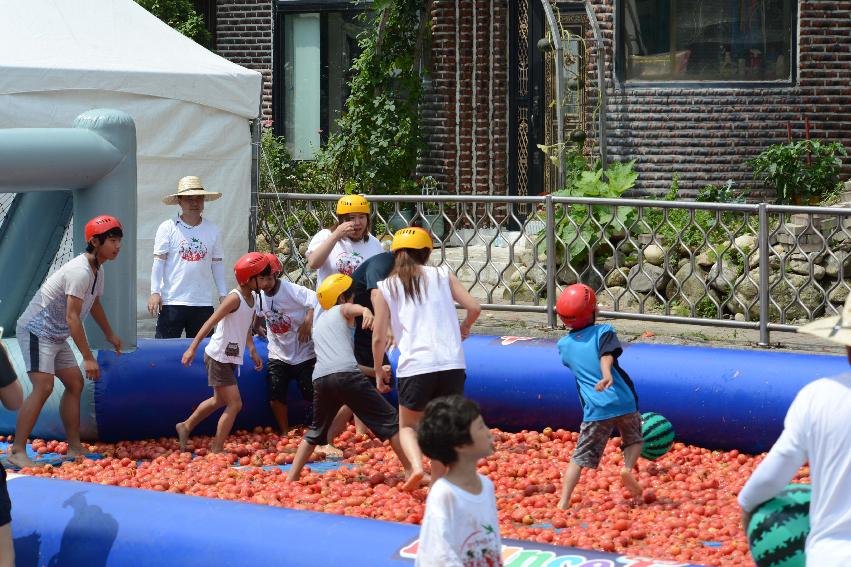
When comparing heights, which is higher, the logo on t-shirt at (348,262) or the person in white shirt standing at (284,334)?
the logo on t-shirt at (348,262)

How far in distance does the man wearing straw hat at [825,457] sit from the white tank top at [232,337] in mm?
5316

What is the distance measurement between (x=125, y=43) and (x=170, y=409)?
13.2 ft

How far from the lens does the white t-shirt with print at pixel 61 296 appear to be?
27.6 ft

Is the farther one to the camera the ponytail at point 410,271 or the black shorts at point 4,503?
the ponytail at point 410,271

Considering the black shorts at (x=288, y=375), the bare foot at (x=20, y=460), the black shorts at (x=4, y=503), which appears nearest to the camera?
the black shorts at (x=4, y=503)

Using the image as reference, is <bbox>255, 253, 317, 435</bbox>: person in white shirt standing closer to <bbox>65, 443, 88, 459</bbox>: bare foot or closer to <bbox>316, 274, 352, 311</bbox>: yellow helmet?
<bbox>316, 274, 352, 311</bbox>: yellow helmet

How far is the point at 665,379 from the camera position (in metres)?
9.34

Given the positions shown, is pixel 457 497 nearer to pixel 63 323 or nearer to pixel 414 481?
pixel 414 481

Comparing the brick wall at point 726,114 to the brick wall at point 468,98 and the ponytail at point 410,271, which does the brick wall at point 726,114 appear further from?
the ponytail at point 410,271

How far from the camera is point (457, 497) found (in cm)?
434

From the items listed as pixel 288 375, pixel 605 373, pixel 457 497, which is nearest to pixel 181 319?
pixel 288 375

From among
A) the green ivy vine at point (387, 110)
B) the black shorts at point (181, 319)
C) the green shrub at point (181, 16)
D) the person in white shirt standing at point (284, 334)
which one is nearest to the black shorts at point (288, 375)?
the person in white shirt standing at point (284, 334)

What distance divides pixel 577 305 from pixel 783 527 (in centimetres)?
320

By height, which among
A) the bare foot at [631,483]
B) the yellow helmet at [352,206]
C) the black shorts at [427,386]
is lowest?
the bare foot at [631,483]
